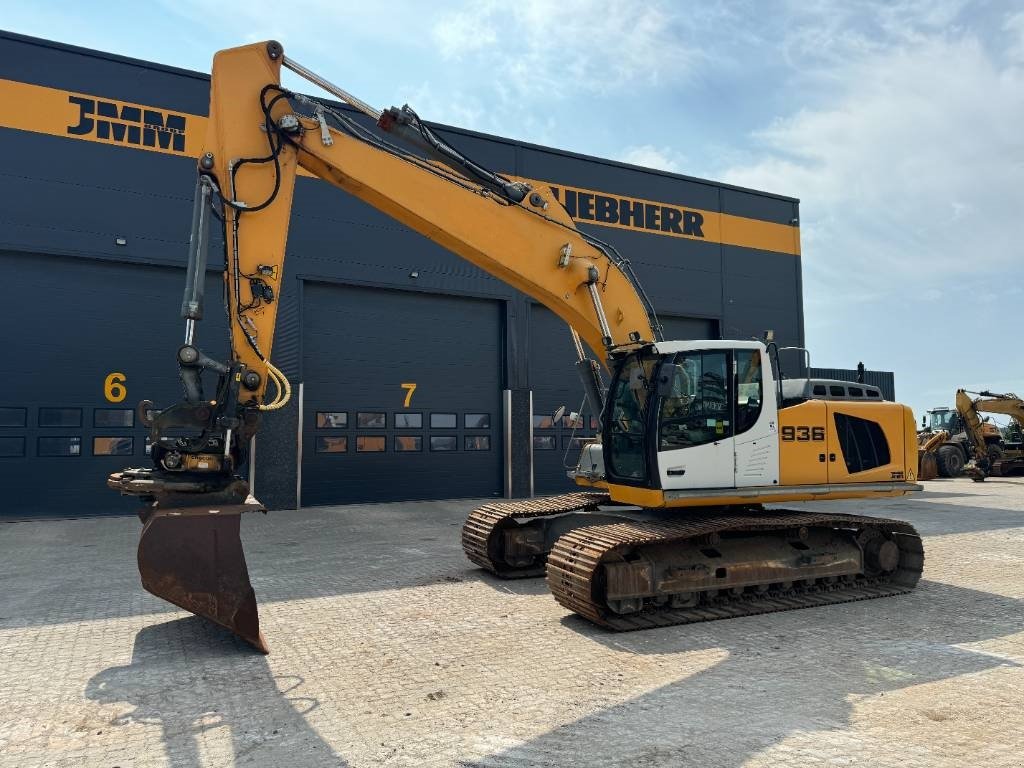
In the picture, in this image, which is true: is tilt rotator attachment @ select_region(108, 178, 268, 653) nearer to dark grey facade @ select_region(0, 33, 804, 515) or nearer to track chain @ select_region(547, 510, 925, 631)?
track chain @ select_region(547, 510, 925, 631)

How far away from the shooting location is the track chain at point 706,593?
657 cm

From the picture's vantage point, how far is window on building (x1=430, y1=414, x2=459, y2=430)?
17719 mm

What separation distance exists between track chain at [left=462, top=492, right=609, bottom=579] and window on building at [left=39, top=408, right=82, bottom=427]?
9.81 metres

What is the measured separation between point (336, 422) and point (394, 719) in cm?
1258

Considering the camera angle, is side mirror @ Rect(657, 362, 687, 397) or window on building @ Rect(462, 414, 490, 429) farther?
window on building @ Rect(462, 414, 490, 429)

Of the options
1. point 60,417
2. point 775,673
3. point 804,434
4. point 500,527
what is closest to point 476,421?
point 60,417

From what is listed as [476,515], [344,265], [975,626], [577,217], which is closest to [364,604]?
[476,515]

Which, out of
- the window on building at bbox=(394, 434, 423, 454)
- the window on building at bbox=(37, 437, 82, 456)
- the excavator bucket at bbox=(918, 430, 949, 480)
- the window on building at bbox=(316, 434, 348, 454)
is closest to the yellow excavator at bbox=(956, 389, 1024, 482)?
the excavator bucket at bbox=(918, 430, 949, 480)

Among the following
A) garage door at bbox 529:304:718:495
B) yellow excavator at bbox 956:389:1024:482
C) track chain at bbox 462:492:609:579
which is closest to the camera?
track chain at bbox 462:492:609:579

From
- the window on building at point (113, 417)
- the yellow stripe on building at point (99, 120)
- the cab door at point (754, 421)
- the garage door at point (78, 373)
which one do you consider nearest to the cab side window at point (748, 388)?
the cab door at point (754, 421)

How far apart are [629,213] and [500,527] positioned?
13895 mm

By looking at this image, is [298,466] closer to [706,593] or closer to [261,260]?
[261,260]

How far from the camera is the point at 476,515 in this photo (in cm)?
927

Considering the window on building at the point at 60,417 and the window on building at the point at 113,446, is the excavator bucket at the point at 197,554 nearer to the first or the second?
the window on building at the point at 113,446
